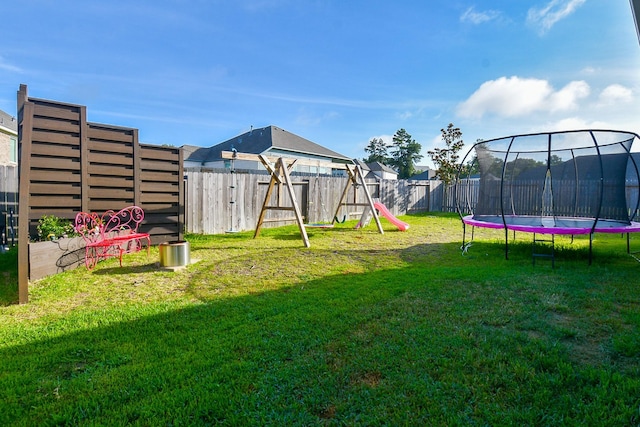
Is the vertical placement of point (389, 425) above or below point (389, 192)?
below

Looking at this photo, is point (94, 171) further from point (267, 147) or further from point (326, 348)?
point (267, 147)

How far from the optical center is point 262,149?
20516 millimetres

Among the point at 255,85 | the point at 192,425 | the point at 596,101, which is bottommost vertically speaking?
the point at 192,425

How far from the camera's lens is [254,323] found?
2705mm

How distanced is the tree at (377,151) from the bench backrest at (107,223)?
5050cm

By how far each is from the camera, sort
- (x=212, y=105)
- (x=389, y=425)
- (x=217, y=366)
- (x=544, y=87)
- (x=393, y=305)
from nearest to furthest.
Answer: (x=389, y=425) → (x=217, y=366) → (x=393, y=305) → (x=544, y=87) → (x=212, y=105)

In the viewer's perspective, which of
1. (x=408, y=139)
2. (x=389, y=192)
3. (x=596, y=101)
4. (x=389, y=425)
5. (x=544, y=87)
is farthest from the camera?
(x=408, y=139)

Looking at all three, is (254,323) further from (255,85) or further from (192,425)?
(255,85)

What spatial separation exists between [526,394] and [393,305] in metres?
1.42

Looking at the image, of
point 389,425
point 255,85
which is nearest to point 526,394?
point 389,425

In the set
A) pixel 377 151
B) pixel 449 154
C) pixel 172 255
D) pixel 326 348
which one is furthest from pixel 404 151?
pixel 326 348

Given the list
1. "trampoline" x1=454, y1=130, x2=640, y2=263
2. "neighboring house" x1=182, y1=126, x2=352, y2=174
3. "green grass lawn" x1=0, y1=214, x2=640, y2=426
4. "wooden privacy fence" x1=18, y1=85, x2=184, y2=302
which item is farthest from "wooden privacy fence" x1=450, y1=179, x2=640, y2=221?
"neighboring house" x1=182, y1=126, x2=352, y2=174

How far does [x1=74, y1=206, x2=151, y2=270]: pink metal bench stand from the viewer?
4828mm

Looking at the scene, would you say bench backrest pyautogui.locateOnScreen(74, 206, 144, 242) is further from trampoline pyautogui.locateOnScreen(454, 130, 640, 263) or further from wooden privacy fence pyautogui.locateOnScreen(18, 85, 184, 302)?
trampoline pyautogui.locateOnScreen(454, 130, 640, 263)
